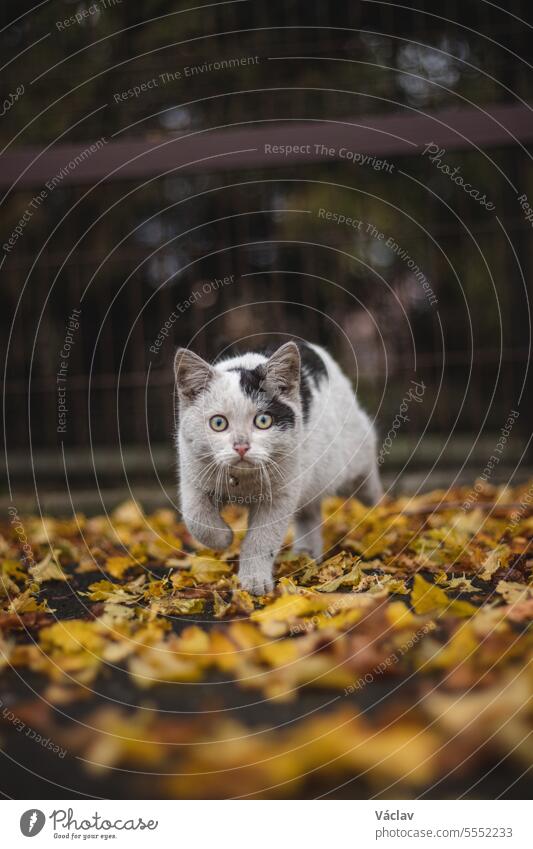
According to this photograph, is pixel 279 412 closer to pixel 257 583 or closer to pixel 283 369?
pixel 283 369

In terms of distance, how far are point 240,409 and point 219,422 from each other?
0.40 ft

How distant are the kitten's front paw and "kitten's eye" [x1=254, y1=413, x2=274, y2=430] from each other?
0.67 meters

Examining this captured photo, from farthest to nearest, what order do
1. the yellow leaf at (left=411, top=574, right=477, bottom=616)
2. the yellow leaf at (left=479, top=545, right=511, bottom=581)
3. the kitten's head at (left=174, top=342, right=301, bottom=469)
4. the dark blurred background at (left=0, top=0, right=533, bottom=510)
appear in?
the dark blurred background at (left=0, top=0, right=533, bottom=510)
the yellow leaf at (left=479, top=545, right=511, bottom=581)
the kitten's head at (left=174, top=342, right=301, bottom=469)
the yellow leaf at (left=411, top=574, right=477, bottom=616)

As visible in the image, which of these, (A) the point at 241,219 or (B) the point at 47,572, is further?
(A) the point at 241,219

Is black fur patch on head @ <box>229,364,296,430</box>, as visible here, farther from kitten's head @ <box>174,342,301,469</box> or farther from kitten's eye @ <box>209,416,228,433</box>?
kitten's eye @ <box>209,416,228,433</box>

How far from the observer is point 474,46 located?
7398 mm

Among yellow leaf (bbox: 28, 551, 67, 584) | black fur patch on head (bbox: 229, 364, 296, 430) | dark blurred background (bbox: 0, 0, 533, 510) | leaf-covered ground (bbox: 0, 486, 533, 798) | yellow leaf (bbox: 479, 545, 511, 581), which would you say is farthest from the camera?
dark blurred background (bbox: 0, 0, 533, 510)

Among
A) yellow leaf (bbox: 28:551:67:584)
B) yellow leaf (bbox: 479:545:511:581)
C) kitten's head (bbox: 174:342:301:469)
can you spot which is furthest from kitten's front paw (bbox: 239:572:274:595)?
yellow leaf (bbox: 28:551:67:584)

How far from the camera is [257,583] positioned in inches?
130

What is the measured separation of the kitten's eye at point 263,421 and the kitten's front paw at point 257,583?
67 cm

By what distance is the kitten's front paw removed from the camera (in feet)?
10.8

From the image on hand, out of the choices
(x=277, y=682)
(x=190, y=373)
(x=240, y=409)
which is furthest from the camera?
(x=190, y=373)

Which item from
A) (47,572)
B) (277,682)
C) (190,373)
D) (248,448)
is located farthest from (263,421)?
(47,572)

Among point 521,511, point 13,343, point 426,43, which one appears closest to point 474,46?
point 426,43
